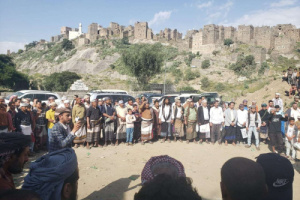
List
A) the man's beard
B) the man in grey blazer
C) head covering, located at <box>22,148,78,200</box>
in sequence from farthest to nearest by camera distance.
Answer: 1. the man in grey blazer
2. the man's beard
3. head covering, located at <box>22,148,78,200</box>

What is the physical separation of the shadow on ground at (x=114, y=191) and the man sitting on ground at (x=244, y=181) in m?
2.98

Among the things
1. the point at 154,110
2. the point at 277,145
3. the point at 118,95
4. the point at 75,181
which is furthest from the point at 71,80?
the point at 75,181

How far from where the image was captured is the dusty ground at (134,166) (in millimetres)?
4402

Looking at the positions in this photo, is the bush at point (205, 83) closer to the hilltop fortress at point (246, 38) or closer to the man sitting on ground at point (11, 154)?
the hilltop fortress at point (246, 38)

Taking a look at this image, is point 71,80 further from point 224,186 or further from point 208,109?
point 224,186

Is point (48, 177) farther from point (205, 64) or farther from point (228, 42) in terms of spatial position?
point (228, 42)

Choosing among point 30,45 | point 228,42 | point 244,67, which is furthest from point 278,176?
point 30,45

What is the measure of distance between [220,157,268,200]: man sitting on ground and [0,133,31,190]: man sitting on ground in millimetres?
1906

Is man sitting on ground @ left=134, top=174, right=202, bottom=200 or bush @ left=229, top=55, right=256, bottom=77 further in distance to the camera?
bush @ left=229, top=55, right=256, bottom=77

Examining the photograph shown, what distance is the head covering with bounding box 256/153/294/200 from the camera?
205 cm

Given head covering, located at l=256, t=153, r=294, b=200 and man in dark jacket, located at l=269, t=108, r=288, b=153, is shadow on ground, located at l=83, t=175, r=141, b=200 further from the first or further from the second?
man in dark jacket, located at l=269, t=108, r=288, b=153

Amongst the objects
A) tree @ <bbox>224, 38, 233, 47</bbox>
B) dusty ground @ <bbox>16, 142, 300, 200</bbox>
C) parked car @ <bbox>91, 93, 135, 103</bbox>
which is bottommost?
dusty ground @ <bbox>16, 142, 300, 200</bbox>

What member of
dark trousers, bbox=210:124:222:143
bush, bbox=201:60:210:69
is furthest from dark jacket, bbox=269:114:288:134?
bush, bbox=201:60:210:69

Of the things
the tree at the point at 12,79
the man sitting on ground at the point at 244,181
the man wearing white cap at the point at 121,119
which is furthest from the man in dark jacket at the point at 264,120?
the tree at the point at 12,79
